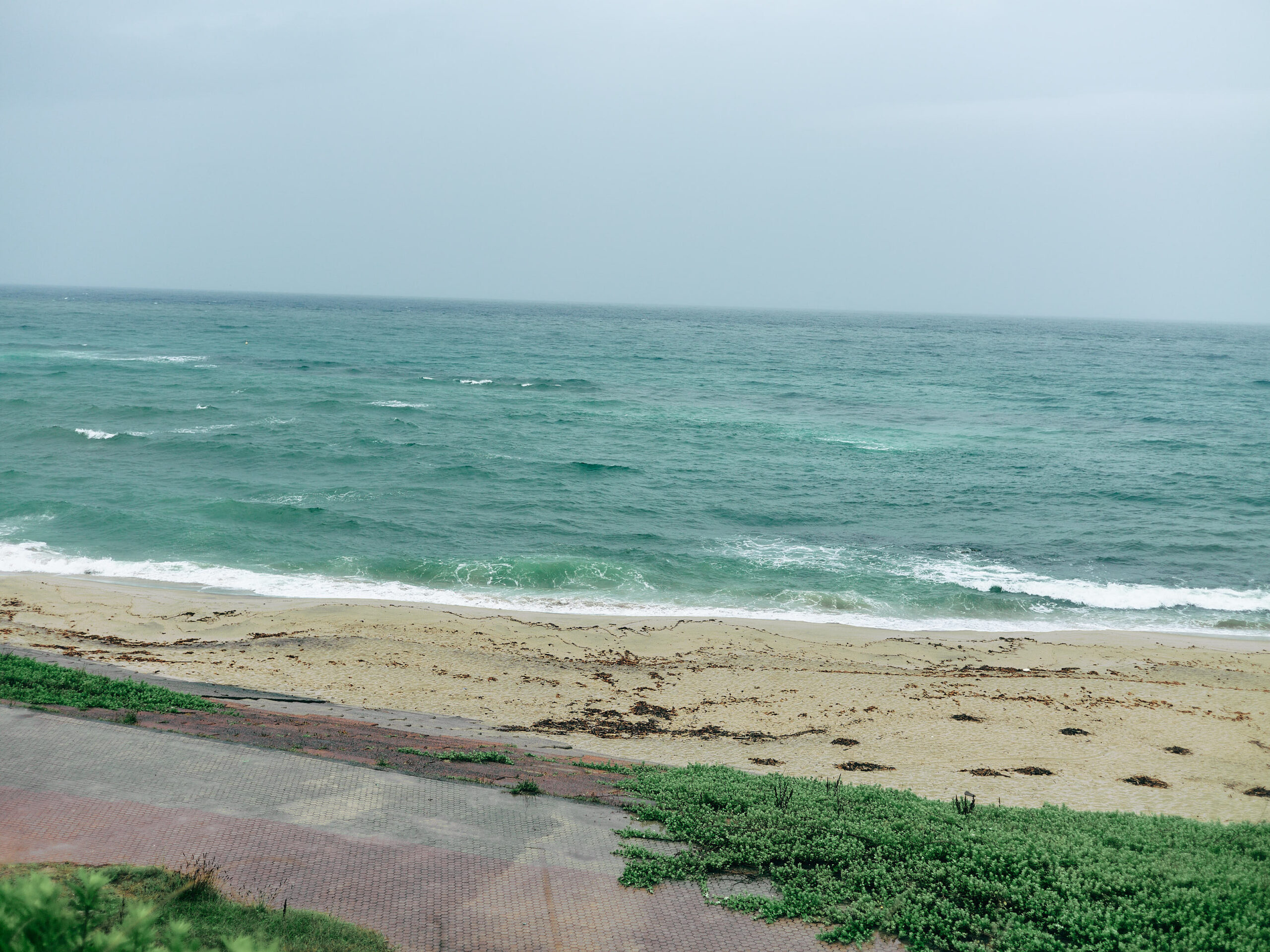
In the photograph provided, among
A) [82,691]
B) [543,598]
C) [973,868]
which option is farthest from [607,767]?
[543,598]

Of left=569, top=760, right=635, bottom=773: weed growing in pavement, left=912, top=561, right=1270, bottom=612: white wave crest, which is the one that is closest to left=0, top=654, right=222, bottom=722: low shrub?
left=569, top=760, right=635, bottom=773: weed growing in pavement

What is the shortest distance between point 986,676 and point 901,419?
115ft

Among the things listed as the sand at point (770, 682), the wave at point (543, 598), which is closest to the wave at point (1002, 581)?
the wave at point (543, 598)

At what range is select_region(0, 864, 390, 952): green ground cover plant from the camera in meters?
3.76

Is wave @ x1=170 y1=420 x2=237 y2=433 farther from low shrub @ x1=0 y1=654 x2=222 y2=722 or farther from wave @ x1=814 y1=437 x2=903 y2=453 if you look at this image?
wave @ x1=814 y1=437 x2=903 y2=453

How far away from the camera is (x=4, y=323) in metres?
94.7

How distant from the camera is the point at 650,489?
111ft

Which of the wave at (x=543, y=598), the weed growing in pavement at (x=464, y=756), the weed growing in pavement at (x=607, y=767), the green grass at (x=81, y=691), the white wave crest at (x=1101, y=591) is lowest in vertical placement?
the wave at (x=543, y=598)

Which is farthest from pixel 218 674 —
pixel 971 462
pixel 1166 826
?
pixel 971 462

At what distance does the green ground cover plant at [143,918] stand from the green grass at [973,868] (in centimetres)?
300

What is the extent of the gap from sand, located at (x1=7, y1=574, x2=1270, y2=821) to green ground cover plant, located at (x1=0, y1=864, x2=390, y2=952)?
23.1ft

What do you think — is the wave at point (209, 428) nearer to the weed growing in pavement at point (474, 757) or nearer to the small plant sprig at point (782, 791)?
the weed growing in pavement at point (474, 757)

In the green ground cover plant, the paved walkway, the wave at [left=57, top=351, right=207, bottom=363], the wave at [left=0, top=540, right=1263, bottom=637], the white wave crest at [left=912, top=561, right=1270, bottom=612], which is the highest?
the wave at [left=57, top=351, right=207, bottom=363]

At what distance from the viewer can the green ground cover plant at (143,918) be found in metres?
3.76
